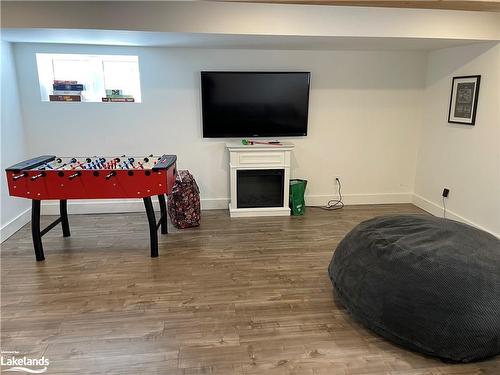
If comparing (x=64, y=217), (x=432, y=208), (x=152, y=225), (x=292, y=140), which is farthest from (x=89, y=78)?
(x=432, y=208)

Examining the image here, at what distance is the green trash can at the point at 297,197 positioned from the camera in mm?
4613

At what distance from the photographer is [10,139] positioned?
403 centimetres

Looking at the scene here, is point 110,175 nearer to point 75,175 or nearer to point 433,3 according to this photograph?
point 75,175

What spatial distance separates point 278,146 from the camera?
14.8 feet

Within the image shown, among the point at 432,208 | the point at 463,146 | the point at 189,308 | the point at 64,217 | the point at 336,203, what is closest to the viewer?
the point at 189,308

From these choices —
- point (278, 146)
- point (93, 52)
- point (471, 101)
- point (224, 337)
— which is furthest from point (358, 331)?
point (93, 52)

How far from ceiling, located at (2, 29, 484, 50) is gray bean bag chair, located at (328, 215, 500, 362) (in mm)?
2143

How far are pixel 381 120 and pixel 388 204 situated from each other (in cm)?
123

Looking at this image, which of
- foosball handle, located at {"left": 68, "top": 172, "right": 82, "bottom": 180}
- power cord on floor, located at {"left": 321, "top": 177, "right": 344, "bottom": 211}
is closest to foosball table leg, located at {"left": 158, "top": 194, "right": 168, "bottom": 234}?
foosball handle, located at {"left": 68, "top": 172, "right": 82, "bottom": 180}

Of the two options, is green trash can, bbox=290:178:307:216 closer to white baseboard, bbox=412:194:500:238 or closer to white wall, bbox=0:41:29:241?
white baseboard, bbox=412:194:500:238

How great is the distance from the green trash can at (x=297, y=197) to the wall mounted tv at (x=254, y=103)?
2.32 ft

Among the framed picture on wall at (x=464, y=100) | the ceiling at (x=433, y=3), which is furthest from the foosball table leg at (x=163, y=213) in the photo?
the framed picture on wall at (x=464, y=100)

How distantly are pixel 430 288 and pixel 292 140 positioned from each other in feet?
10.0

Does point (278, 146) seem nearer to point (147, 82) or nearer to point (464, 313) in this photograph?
point (147, 82)
